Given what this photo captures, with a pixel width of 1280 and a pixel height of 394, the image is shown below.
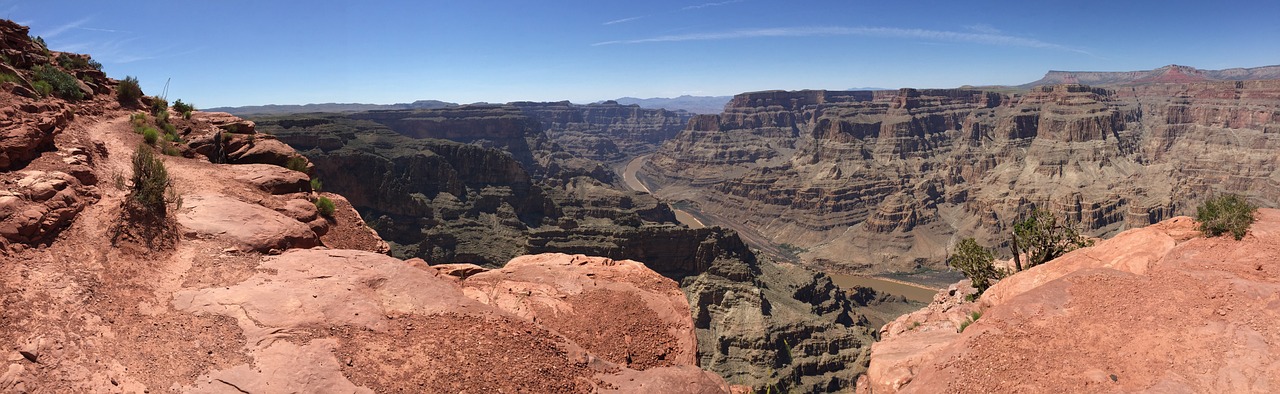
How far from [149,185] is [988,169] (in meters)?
161

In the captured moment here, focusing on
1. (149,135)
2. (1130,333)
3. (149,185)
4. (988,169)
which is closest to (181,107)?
(149,135)

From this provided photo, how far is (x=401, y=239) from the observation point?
225 ft

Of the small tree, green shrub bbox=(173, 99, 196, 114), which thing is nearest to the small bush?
green shrub bbox=(173, 99, 196, 114)

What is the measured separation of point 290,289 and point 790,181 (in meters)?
143

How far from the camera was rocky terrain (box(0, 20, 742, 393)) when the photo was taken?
8.38 metres

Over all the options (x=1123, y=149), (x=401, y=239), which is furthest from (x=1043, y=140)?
(x=401, y=239)

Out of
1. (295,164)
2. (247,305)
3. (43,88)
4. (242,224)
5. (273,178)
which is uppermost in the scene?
(43,88)

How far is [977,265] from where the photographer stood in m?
22.6

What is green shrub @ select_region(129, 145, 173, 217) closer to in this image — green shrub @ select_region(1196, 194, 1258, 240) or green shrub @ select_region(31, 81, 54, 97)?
green shrub @ select_region(31, 81, 54, 97)

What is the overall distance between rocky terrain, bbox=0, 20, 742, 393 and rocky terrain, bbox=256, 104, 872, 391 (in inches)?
391

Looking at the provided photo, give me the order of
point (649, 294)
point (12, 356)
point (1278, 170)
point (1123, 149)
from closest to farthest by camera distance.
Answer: point (12, 356) < point (649, 294) < point (1278, 170) < point (1123, 149)

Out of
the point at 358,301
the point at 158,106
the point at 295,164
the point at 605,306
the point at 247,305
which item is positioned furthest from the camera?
the point at 158,106

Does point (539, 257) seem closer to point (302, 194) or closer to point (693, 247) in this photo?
point (302, 194)

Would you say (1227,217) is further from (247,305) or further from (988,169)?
(988,169)
